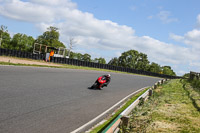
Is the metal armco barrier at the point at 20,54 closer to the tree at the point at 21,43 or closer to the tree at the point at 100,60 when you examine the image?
the tree at the point at 21,43

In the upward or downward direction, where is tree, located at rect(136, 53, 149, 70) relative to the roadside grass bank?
upward

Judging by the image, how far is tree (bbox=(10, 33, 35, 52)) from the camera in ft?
335

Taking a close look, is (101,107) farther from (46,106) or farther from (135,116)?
(46,106)

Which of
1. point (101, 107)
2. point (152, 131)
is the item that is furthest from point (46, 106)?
point (152, 131)

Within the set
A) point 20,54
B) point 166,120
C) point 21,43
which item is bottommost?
point 166,120

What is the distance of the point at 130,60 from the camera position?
109750 millimetres

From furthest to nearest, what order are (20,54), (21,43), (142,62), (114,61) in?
(114,61)
(142,62)
(21,43)
(20,54)

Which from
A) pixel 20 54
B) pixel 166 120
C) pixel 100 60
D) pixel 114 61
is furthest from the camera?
pixel 100 60

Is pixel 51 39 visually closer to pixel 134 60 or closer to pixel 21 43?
pixel 21 43

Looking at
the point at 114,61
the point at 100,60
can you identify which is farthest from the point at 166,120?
the point at 100,60

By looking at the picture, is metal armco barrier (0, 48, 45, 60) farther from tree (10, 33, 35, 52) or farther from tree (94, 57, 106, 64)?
tree (94, 57, 106, 64)

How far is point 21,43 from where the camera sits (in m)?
102

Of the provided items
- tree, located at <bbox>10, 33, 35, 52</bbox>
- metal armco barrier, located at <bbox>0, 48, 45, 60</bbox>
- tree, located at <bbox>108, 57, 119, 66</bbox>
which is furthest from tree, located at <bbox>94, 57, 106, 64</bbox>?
metal armco barrier, located at <bbox>0, 48, 45, 60</bbox>

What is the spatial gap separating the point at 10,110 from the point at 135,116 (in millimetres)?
4338
